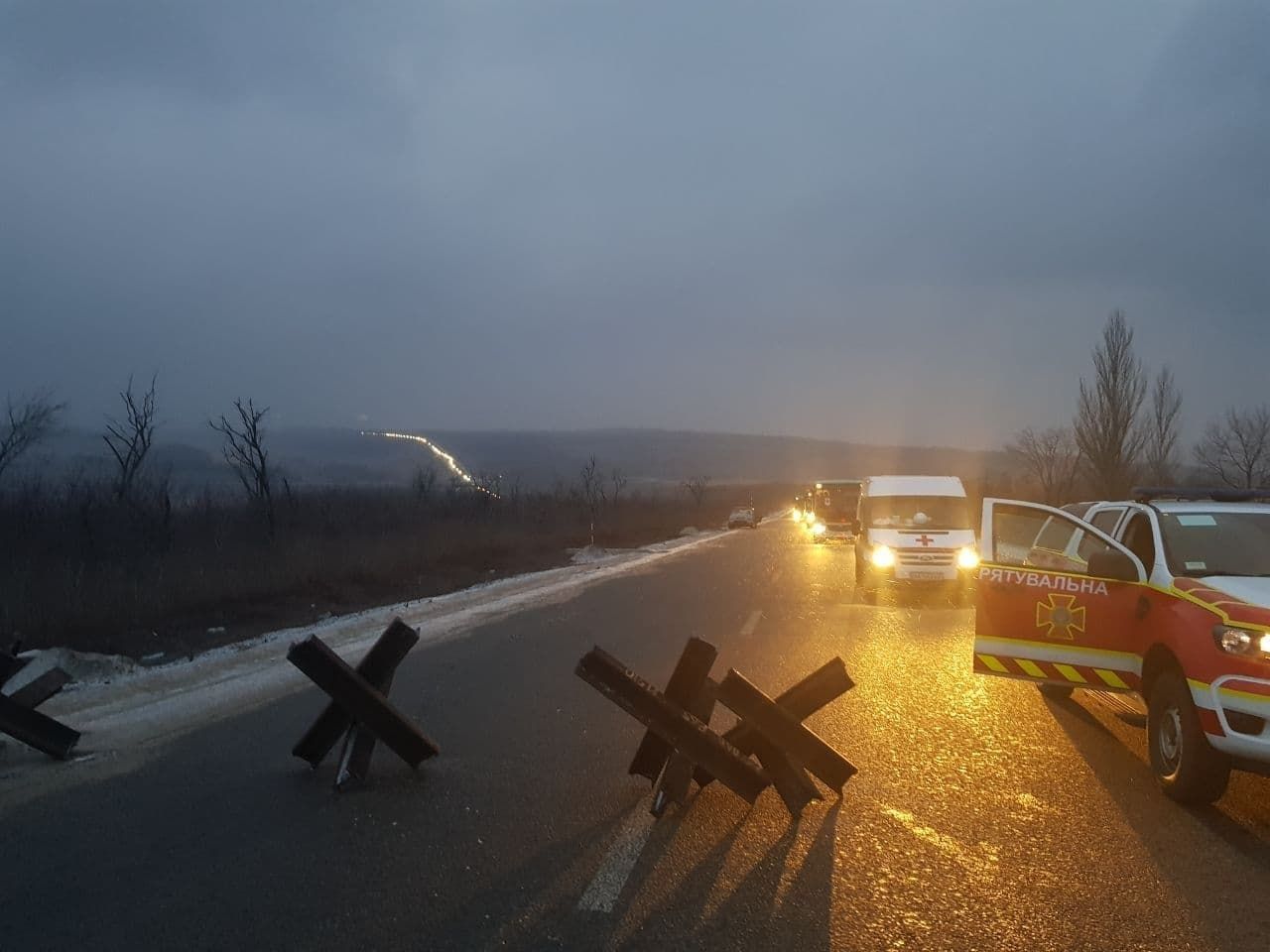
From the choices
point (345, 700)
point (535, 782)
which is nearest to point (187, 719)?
point (345, 700)

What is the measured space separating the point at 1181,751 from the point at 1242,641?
830 millimetres

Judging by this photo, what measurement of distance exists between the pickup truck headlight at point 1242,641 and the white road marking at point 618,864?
335cm

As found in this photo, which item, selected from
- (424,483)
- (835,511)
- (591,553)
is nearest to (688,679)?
(591,553)

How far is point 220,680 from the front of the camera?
37.0 feet

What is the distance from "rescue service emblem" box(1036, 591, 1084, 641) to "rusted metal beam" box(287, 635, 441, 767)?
4.55 meters

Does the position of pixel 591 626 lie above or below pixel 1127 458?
below

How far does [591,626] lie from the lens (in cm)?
1502

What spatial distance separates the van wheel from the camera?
6.02m

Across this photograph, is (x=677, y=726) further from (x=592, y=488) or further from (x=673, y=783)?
(x=592, y=488)

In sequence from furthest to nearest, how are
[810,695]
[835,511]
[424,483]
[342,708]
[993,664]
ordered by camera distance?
[424,483] → [835,511] → [993,664] → [342,708] → [810,695]

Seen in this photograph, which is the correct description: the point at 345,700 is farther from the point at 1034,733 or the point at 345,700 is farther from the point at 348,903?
the point at 1034,733

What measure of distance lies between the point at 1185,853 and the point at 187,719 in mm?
7582

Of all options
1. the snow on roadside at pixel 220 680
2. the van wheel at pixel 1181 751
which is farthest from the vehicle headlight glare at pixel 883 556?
the van wheel at pixel 1181 751

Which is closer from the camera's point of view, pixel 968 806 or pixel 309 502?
pixel 968 806
